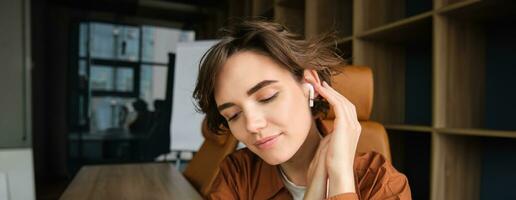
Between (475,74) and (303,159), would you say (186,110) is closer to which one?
(303,159)

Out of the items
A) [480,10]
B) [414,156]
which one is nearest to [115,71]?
[414,156]

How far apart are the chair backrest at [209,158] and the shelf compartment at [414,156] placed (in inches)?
34.4

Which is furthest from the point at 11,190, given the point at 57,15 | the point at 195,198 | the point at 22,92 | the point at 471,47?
the point at 57,15

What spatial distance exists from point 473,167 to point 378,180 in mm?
833

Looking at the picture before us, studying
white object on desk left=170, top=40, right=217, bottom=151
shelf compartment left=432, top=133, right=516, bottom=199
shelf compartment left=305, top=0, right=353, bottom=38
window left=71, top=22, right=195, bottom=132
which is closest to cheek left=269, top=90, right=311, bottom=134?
shelf compartment left=432, top=133, right=516, bottom=199

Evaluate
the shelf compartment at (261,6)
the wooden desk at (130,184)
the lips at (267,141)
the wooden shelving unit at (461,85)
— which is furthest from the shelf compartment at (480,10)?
the shelf compartment at (261,6)

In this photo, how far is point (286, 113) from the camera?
85cm

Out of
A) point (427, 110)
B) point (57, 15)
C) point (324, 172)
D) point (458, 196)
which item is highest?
point (57, 15)

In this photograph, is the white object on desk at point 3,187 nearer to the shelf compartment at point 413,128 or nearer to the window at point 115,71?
the shelf compartment at point 413,128

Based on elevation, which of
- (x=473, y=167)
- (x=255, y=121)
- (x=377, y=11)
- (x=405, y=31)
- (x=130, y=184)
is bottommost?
(x=130, y=184)

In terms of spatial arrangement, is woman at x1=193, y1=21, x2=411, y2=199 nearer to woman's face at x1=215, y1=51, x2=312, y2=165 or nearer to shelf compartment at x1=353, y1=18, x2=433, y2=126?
woman's face at x1=215, y1=51, x2=312, y2=165

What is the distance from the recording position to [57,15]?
168 inches

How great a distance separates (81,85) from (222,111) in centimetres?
406

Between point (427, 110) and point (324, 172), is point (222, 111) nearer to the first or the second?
point (324, 172)
